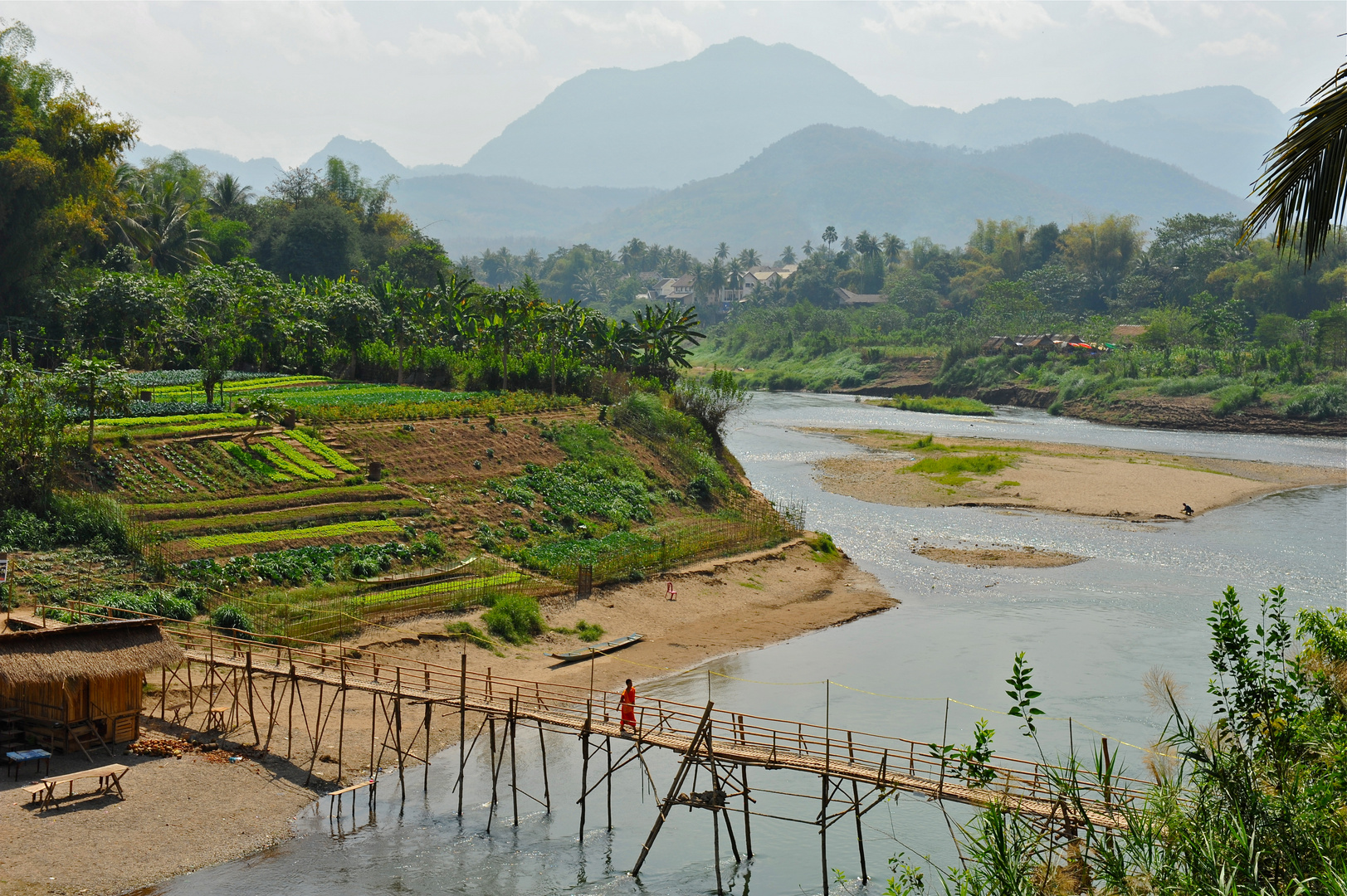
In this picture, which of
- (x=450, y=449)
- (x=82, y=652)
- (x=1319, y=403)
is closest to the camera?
(x=82, y=652)

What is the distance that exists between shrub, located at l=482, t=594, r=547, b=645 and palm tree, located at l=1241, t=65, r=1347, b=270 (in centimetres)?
3532

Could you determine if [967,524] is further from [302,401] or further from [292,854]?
[292,854]

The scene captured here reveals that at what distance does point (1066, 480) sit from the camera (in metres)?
75.9

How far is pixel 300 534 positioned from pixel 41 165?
3282cm

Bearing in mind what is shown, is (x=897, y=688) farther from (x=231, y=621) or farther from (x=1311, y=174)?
(x=1311, y=174)

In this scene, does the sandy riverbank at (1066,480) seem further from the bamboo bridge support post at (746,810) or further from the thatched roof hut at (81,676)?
the thatched roof hut at (81,676)

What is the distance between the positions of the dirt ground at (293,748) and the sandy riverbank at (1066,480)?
2373 centimetres

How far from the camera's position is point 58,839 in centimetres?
2370

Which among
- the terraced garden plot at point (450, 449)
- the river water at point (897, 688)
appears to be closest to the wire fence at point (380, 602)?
the river water at point (897, 688)

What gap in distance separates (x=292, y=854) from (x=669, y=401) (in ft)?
167

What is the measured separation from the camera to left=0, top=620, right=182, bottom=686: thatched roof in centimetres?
2603

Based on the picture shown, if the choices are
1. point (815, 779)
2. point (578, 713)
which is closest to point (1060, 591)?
point (815, 779)

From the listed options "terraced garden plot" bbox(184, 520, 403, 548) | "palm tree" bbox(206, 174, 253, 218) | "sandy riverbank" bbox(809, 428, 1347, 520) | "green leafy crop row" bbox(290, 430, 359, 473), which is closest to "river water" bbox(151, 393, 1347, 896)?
"sandy riverbank" bbox(809, 428, 1347, 520)

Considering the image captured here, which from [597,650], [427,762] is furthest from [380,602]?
[427,762]
